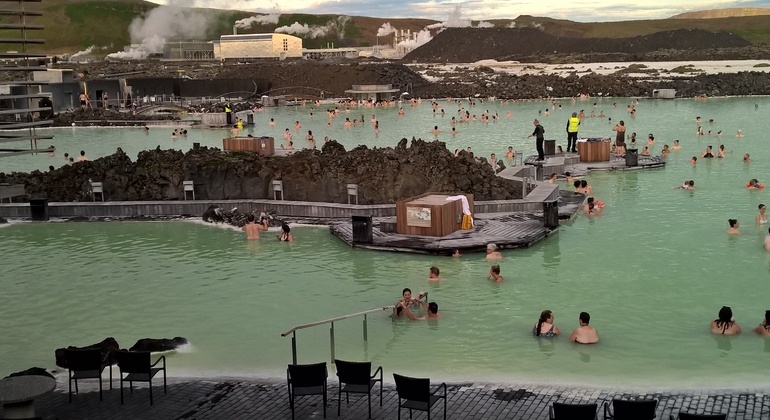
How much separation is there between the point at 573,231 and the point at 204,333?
1006 cm

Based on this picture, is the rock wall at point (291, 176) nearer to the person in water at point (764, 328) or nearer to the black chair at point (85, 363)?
the person in water at point (764, 328)

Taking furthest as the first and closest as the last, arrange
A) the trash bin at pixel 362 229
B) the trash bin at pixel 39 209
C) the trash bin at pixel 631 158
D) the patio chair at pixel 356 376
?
the trash bin at pixel 631 158, the trash bin at pixel 39 209, the trash bin at pixel 362 229, the patio chair at pixel 356 376

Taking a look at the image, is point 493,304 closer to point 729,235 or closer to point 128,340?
point 128,340

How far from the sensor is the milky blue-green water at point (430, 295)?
11.3m

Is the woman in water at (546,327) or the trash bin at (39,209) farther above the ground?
the trash bin at (39,209)

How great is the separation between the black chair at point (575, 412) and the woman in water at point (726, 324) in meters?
5.01

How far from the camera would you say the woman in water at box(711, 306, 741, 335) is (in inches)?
467

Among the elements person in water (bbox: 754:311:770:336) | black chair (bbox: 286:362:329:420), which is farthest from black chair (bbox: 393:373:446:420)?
person in water (bbox: 754:311:770:336)

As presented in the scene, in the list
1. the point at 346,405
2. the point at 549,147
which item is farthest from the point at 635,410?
the point at 549,147

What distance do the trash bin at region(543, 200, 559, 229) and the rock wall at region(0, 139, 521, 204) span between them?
7.42 ft

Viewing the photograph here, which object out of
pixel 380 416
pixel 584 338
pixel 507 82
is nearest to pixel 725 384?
pixel 584 338

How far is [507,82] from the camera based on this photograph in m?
91.9

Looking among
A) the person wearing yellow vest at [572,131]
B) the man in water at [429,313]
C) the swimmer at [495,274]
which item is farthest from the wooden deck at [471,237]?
the person wearing yellow vest at [572,131]

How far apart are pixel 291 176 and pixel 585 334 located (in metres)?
12.7
